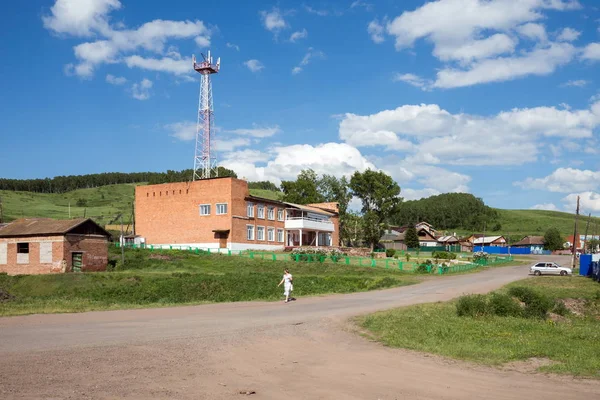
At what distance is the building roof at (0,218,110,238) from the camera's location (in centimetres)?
4479

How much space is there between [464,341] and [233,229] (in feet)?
155

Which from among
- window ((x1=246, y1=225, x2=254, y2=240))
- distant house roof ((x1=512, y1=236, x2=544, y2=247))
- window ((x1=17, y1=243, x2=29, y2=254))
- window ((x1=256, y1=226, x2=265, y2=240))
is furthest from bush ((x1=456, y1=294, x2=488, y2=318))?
distant house roof ((x1=512, y1=236, x2=544, y2=247))

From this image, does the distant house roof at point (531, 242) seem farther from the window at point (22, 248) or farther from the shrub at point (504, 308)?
the shrub at point (504, 308)

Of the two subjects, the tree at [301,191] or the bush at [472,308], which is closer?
the bush at [472,308]

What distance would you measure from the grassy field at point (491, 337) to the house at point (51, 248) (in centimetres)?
3224

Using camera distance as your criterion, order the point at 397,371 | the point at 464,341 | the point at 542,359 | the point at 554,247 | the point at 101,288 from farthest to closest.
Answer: the point at 554,247 → the point at 101,288 → the point at 464,341 → the point at 542,359 → the point at 397,371

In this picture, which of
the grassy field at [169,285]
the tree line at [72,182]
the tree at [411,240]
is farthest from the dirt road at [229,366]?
the tree line at [72,182]

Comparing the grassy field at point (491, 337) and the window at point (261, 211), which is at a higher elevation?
the window at point (261, 211)

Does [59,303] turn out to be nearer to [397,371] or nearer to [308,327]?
[308,327]

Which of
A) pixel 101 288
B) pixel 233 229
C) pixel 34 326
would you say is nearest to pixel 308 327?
pixel 34 326

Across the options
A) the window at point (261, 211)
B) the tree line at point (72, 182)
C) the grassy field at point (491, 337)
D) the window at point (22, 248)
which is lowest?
the grassy field at point (491, 337)

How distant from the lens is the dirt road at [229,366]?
30.5ft

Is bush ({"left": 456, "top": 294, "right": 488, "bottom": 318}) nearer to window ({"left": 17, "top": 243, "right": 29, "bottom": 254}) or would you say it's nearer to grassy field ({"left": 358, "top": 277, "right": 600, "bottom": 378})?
grassy field ({"left": 358, "top": 277, "right": 600, "bottom": 378})

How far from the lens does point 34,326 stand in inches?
685
